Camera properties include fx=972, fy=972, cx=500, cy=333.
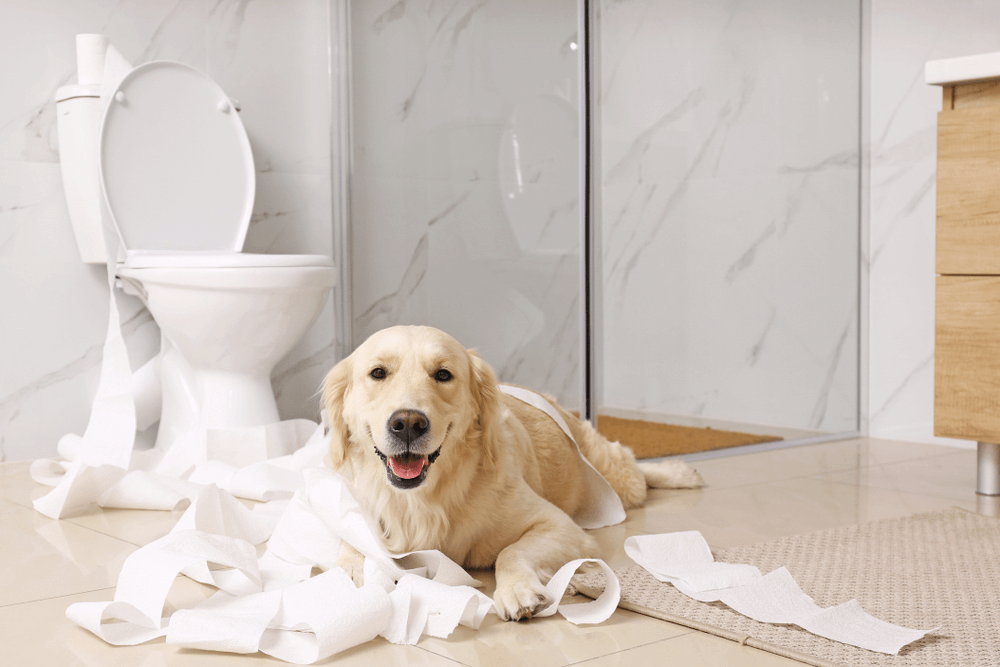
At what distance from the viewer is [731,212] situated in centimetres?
340

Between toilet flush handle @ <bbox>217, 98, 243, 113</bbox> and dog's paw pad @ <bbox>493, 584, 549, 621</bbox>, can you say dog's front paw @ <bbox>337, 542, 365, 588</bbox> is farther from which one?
toilet flush handle @ <bbox>217, 98, 243, 113</bbox>

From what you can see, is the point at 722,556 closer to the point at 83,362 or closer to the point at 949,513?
the point at 949,513

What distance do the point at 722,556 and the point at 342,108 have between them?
2.36 meters

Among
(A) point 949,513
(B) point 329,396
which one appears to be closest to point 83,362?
(B) point 329,396

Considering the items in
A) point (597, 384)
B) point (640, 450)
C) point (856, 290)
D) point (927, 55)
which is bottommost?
point (640, 450)

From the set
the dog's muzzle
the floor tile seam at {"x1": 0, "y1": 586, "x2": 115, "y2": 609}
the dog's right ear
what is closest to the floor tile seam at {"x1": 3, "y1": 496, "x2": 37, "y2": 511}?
the floor tile seam at {"x1": 0, "y1": 586, "x2": 115, "y2": 609}

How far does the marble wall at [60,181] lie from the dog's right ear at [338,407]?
1449 millimetres

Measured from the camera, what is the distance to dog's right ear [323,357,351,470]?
1.75 meters

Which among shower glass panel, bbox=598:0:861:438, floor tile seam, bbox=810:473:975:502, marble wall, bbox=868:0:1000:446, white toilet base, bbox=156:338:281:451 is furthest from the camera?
marble wall, bbox=868:0:1000:446

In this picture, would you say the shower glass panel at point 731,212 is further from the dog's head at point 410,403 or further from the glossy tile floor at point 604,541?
the dog's head at point 410,403

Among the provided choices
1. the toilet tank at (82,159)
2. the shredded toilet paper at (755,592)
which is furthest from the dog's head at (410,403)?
the toilet tank at (82,159)

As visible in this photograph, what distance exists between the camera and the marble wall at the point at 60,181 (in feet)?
10.0

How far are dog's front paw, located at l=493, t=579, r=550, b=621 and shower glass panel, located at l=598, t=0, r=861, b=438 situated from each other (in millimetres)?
1631

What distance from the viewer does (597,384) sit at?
120 inches
